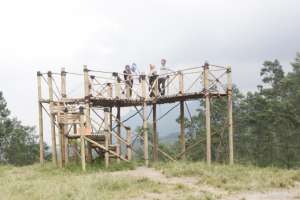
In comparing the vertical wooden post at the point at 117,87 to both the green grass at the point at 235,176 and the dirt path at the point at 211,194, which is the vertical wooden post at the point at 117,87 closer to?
the green grass at the point at 235,176

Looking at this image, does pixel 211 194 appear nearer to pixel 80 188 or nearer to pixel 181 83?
pixel 80 188

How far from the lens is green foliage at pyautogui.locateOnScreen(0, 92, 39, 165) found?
51.6 metres

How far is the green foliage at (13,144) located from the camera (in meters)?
51.6

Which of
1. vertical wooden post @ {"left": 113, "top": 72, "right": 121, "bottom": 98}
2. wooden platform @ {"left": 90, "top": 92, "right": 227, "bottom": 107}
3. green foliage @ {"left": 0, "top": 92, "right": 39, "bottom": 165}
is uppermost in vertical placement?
vertical wooden post @ {"left": 113, "top": 72, "right": 121, "bottom": 98}

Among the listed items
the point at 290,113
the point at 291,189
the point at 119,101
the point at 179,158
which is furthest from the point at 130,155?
the point at 290,113

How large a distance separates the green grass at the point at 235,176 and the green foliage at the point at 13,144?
32.6 m

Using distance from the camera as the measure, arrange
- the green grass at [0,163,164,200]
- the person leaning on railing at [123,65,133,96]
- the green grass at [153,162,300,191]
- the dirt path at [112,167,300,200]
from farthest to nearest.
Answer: the person leaning on railing at [123,65,133,96], the green grass at [153,162,300,191], the green grass at [0,163,164,200], the dirt path at [112,167,300,200]

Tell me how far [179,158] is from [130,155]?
5142mm

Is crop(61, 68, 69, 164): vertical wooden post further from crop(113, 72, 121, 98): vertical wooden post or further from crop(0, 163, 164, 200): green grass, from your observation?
crop(0, 163, 164, 200): green grass

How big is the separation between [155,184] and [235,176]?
3197mm

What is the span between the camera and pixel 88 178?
741 inches

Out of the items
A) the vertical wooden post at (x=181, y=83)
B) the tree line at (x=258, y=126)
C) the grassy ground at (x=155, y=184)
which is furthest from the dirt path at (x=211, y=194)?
the tree line at (x=258, y=126)

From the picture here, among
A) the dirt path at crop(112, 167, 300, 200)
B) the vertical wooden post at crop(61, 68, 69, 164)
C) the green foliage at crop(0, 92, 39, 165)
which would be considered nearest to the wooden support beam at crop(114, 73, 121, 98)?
the vertical wooden post at crop(61, 68, 69, 164)

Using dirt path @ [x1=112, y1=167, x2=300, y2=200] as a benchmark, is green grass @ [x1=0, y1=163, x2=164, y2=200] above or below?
above
